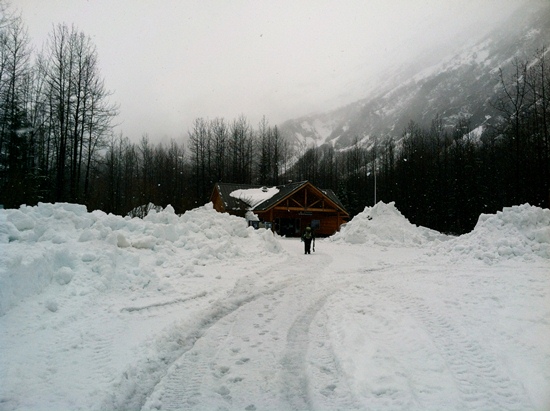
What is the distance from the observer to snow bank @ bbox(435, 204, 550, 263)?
11172 mm

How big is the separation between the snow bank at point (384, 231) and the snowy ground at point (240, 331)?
1251cm

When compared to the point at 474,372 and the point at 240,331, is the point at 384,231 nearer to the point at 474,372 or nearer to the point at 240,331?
the point at 240,331

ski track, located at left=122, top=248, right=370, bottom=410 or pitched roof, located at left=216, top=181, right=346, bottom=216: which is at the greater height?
pitched roof, located at left=216, top=181, right=346, bottom=216

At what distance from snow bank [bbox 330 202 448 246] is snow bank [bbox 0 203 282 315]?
12.9 metres

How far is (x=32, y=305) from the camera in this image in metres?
4.96

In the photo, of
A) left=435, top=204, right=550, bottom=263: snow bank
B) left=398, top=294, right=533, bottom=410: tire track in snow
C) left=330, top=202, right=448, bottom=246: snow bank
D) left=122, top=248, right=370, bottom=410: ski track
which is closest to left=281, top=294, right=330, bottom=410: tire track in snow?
left=122, top=248, right=370, bottom=410: ski track

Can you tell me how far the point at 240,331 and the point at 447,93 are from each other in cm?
13786

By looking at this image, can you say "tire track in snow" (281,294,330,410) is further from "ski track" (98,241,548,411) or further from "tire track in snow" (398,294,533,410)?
"tire track in snow" (398,294,533,410)

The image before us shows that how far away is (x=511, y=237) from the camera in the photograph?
1183cm

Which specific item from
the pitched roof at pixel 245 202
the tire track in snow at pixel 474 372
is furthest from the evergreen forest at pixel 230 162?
the tire track in snow at pixel 474 372

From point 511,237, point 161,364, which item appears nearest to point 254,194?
point 511,237

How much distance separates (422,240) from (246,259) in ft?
49.6

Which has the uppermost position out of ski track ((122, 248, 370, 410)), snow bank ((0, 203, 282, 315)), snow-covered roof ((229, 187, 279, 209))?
snow-covered roof ((229, 187, 279, 209))

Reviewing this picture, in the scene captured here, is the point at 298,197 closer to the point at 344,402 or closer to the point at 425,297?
the point at 425,297
